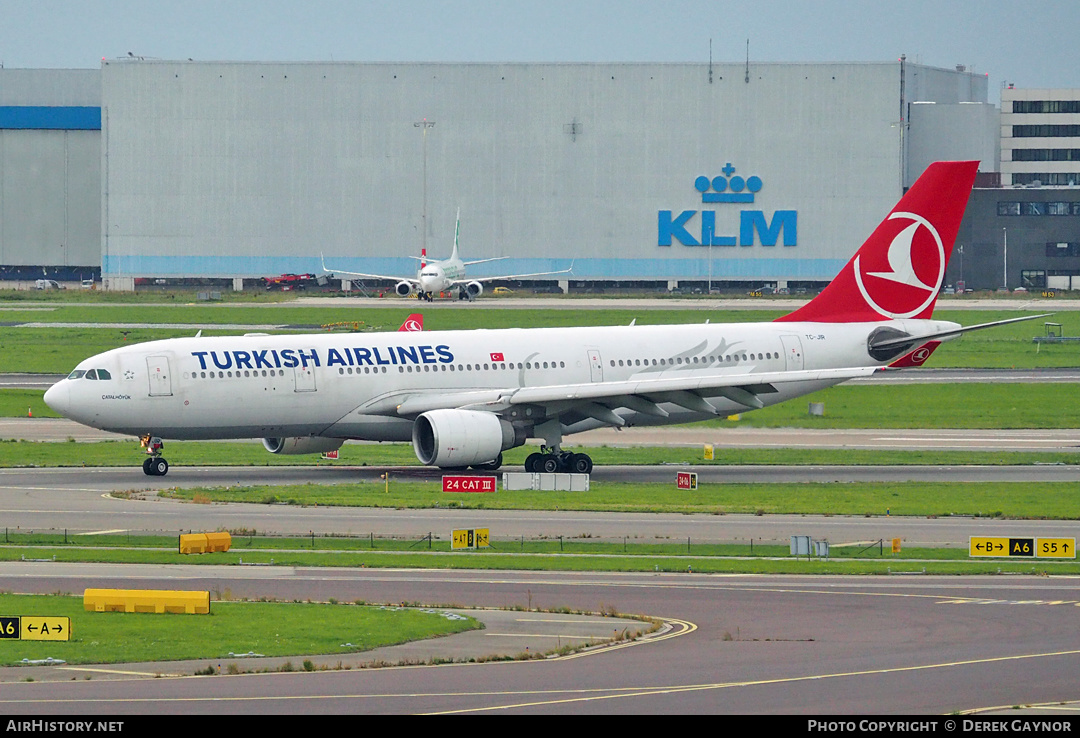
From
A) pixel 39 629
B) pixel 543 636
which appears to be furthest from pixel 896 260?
pixel 39 629

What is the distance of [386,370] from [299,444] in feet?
13.7

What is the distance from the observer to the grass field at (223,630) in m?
25.4

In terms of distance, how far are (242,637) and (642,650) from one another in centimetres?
715

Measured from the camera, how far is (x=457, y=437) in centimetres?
5022

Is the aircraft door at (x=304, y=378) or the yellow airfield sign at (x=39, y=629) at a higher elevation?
the aircraft door at (x=304, y=378)

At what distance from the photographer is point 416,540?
3938 centimetres

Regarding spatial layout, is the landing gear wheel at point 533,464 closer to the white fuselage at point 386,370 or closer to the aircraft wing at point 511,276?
the white fuselage at point 386,370

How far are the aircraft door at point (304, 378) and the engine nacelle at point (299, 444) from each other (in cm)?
238

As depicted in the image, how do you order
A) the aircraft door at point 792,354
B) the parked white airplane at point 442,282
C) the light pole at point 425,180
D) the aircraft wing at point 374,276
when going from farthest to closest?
the light pole at point 425,180 < the aircraft wing at point 374,276 < the parked white airplane at point 442,282 < the aircraft door at point 792,354

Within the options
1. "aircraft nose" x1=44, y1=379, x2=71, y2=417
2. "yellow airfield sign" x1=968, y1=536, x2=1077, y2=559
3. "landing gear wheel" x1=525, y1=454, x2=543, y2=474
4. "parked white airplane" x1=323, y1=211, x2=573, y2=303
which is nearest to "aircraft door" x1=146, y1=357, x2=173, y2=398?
"aircraft nose" x1=44, y1=379, x2=71, y2=417

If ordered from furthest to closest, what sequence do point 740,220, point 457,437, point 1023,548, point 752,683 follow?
point 740,220
point 457,437
point 1023,548
point 752,683

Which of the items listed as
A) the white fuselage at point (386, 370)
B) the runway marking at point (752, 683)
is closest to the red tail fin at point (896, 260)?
the white fuselage at point (386, 370)

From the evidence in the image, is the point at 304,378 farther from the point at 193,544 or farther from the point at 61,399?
the point at 193,544

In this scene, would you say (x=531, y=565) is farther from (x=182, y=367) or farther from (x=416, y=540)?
(x=182, y=367)
